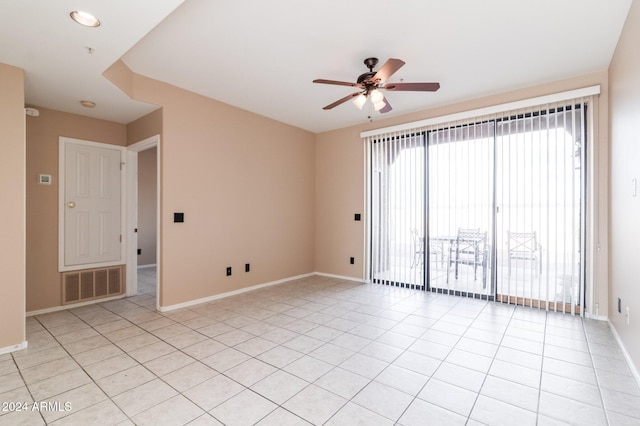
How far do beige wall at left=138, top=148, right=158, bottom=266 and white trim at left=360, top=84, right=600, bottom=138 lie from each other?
487cm

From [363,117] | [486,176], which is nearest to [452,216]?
[486,176]

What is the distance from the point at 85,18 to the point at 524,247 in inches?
197

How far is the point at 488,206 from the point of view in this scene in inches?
164

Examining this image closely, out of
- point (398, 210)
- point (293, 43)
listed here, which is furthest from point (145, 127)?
point (398, 210)

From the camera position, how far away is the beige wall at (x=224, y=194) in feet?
12.5

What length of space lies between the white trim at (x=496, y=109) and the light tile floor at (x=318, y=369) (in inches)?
102

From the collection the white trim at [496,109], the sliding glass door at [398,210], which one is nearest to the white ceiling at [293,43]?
the white trim at [496,109]

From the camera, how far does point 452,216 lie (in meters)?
4.46

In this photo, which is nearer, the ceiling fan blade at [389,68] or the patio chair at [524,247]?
the ceiling fan blade at [389,68]

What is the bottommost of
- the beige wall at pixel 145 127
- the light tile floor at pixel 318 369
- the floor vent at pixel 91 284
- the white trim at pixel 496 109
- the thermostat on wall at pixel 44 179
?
the light tile floor at pixel 318 369

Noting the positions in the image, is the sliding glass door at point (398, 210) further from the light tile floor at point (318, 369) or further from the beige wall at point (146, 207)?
the beige wall at point (146, 207)

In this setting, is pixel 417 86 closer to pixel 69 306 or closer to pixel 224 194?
pixel 224 194

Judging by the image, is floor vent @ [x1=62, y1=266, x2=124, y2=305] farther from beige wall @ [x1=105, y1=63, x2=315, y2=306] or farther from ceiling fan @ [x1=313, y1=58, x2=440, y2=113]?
ceiling fan @ [x1=313, y1=58, x2=440, y2=113]

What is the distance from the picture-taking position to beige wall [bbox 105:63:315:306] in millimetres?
3822
